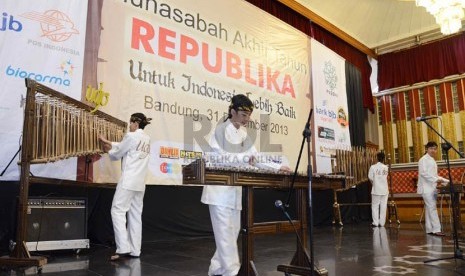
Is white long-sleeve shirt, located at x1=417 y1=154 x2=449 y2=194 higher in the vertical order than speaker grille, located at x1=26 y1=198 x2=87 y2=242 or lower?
higher

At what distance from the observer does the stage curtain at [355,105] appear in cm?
1014

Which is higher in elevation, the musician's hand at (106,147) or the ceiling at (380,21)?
the ceiling at (380,21)

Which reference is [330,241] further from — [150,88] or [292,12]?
[292,12]

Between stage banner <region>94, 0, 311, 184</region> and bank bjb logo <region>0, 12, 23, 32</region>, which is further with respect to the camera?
stage banner <region>94, 0, 311, 184</region>

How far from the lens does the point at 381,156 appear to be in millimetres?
8430

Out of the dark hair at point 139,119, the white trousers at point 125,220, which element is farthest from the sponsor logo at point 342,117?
the white trousers at point 125,220

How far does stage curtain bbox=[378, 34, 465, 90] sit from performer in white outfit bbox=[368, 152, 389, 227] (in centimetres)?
370

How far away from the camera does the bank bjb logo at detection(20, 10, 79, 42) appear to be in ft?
14.2

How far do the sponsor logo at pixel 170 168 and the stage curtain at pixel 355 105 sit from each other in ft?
19.9

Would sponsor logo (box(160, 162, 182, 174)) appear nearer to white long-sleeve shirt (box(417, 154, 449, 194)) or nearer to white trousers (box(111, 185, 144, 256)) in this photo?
white trousers (box(111, 185, 144, 256))

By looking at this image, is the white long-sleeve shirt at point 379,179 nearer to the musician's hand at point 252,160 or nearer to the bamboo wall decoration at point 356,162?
the bamboo wall decoration at point 356,162

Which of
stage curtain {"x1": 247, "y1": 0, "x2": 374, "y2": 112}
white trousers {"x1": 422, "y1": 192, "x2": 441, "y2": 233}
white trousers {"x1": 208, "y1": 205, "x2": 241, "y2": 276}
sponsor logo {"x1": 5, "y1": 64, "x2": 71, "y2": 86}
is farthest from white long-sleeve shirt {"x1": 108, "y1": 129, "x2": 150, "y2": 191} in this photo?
white trousers {"x1": 422, "y1": 192, "x2": 441, "y2": 233}

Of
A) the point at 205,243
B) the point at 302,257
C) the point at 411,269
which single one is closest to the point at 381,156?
the point at 205,243

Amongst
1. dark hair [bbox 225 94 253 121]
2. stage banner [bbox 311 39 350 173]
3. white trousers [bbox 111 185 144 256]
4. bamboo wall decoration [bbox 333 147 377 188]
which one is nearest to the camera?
dark hair [bbox 225 94 253 121]
